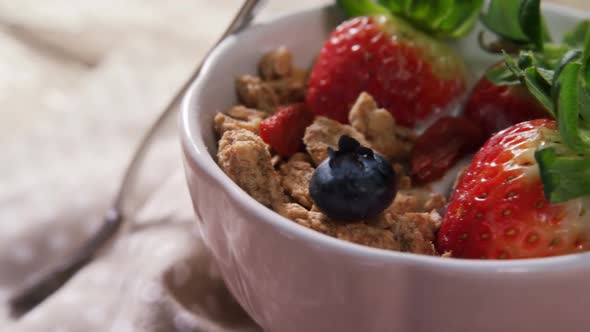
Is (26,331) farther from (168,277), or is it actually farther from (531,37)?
(531,37)

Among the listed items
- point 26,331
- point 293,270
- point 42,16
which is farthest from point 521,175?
point 42,16

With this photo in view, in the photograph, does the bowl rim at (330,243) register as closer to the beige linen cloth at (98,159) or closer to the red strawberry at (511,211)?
the red strawberry at (511,211)

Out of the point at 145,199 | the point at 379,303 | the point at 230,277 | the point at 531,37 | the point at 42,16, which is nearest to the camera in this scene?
the point at 379,303

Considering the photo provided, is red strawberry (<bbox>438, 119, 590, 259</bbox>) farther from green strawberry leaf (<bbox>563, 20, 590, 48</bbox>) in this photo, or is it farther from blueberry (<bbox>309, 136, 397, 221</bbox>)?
green strawberry leaf (<bbox>563, 20, 590, 48</bbox>)

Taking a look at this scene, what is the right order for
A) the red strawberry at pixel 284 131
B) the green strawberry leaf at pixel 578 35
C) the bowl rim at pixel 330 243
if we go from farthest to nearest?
the green strawberry leaf at pixel 578 35
the red strawberry at pixel 284 131
the bowl rim at pixel 330 243

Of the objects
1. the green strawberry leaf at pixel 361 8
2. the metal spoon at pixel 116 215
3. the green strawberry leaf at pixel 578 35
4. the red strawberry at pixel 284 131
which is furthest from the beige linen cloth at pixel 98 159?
the green strawberry leaf at pixel 578 35
